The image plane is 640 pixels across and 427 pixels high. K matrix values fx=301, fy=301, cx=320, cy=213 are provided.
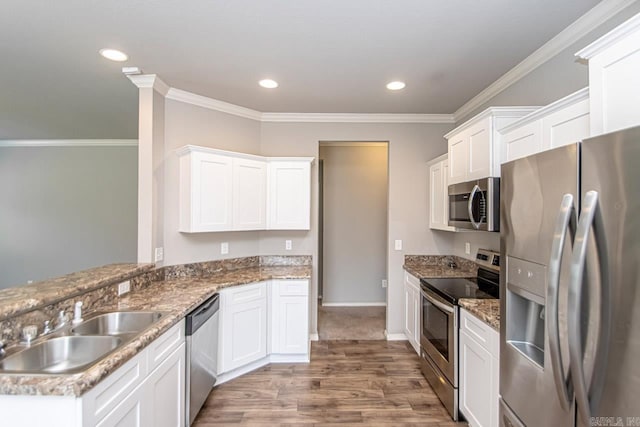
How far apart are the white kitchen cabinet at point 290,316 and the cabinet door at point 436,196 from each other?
1.67 metres

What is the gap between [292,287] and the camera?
314 cm

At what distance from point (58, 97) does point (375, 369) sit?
446cm

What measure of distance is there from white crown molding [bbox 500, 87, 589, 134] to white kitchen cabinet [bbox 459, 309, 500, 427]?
1277 mm

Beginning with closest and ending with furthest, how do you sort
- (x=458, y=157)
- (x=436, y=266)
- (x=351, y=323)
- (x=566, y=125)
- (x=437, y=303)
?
1. (x=566, y=125)
2. (x=437, y=303)
3. (x=458, y=157)
4. (x=436, y=266)
5. (x=351, y=323)

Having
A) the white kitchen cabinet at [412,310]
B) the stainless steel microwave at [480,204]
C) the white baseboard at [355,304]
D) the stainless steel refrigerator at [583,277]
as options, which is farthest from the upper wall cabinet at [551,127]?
the white baseboard at [355,304]

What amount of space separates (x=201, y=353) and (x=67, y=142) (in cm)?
510

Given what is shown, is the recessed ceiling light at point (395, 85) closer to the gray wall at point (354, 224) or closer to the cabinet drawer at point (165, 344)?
the gray wall at point (354, 224)

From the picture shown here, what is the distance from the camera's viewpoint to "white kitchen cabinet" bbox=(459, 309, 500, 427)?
5.85 feet

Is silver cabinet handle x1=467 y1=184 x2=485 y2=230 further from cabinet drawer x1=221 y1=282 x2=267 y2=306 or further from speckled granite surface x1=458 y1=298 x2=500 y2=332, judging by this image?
cabinet drawer x1=221 y1=282 x2=267 y2=306

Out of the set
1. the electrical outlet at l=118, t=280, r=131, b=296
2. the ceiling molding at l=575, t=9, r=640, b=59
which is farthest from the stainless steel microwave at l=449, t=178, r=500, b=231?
the electrical outlet at l=118, t=280, r=131, b=296

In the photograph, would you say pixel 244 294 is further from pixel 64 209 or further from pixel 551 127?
pixel 64 209

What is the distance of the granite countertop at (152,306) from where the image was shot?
1.14 m

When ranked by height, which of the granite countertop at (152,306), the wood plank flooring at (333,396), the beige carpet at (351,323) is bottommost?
the wood plank flooring at (333,396)

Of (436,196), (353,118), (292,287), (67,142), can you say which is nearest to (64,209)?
(67,142)
